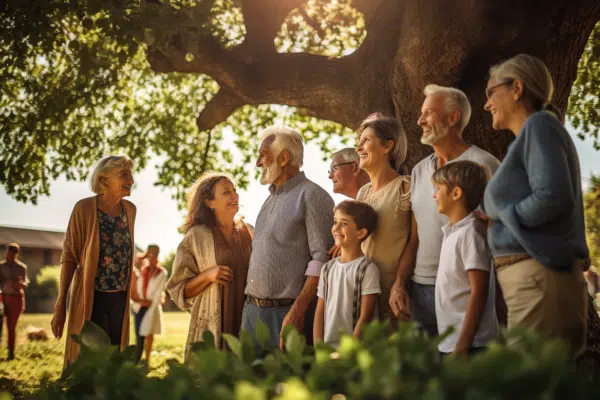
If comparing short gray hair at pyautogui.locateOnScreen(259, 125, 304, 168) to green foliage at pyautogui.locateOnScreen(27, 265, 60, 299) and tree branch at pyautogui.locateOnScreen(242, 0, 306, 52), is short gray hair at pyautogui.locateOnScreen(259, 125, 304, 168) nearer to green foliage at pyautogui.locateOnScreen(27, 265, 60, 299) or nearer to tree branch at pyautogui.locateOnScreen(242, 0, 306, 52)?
tree branch at pyautogui.locateOnScreen(242, 0, 306, 52)

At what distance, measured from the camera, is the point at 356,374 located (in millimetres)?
1573

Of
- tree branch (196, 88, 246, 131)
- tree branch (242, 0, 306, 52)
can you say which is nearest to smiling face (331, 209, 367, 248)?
tree branch (242, 0, 306, 52)

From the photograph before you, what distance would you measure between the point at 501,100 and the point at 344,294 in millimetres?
1437

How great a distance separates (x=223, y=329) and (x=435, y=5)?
12.6ft

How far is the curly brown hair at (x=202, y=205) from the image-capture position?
529cm

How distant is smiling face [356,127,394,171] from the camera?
4445 millimetres

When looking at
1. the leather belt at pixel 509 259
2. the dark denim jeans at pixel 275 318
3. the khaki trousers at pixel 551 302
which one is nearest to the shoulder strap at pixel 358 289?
the dark denim jeans at pixel 275 318

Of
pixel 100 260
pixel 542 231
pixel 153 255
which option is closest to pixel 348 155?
pixel 100 260

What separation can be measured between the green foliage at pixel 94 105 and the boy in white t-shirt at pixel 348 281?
5.05 m

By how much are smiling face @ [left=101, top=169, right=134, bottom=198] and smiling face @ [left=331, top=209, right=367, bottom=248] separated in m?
2.68

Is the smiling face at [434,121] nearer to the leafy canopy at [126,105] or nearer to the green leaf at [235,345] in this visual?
the green leaf at [235,345]

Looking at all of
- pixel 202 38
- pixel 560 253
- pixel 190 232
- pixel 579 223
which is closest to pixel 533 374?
pixel 560 253

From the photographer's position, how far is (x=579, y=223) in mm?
3242

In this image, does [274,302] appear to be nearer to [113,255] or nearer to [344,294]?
[344,294]
